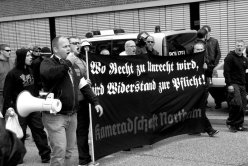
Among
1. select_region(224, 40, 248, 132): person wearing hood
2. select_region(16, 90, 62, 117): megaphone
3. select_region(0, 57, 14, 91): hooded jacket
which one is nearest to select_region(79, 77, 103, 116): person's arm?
select_region(16, 90, 62, 117): megaphone

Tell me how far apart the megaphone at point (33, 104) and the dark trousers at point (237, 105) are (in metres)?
4.43

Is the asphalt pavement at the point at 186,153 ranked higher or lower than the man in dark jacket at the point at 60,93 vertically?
lower

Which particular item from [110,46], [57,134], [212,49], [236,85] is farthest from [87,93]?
[110,46]

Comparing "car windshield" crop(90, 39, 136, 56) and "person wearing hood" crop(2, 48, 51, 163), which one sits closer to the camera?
"person wearing hood" crop(2, 48, 51, 163)

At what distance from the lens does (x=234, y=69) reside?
870cm

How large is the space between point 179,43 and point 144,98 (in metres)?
4.57

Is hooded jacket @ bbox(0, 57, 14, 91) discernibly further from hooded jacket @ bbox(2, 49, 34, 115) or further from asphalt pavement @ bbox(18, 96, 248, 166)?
hooded jacket @ bbox(2, 49, 34, 115)

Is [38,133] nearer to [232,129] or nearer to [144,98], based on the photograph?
[144,98]

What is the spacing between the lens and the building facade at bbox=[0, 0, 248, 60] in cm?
1627

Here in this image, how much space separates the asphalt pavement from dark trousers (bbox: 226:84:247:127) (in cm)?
26

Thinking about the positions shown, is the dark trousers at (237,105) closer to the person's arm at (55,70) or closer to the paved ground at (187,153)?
the paved ground at (187,153)

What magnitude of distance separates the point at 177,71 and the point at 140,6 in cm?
1087

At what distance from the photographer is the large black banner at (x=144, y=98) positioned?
22.3 ft

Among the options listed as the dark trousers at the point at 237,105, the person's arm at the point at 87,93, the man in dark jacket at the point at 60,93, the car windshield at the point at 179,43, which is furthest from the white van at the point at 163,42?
the man in dark jacket at the point at 60,93
